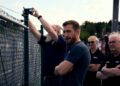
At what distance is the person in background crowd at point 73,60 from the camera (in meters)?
5.09

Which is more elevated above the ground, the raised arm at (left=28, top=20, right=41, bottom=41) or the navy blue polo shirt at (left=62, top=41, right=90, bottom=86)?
the raised arm at (left=28, top=20, right=41, bottom=41)

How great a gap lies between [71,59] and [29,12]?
1743mm

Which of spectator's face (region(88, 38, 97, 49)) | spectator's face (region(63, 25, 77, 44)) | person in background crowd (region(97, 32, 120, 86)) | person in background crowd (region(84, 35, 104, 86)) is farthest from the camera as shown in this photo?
spectator's face (region(88, 38, 97, 49))

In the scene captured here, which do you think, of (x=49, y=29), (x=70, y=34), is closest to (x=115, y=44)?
(x=70, y=34)

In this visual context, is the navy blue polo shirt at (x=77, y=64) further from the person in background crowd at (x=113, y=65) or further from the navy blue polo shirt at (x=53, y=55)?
the navy blue polo shirt at (x=53, y=55)

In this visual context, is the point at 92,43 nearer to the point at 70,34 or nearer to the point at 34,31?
the point at 34,31

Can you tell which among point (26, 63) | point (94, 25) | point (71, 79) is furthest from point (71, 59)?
point (94, 25)

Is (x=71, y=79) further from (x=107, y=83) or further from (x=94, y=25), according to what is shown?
(x=94, y=25)

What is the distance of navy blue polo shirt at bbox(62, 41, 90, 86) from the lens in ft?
16.8

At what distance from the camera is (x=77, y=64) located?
17.1 feet

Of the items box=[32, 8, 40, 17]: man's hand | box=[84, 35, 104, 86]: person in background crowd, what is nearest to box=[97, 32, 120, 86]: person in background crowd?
box=[32, 8, 40, 17]: man's hand

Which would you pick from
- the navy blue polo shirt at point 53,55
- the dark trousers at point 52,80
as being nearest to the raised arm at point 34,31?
the navy blue polo shirt at point 53,55

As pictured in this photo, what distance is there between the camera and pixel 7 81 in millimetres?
5211

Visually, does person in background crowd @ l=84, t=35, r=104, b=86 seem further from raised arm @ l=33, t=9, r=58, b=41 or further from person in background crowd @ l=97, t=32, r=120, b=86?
person in background crowd @ l=97, t=32, r=120, b=86
